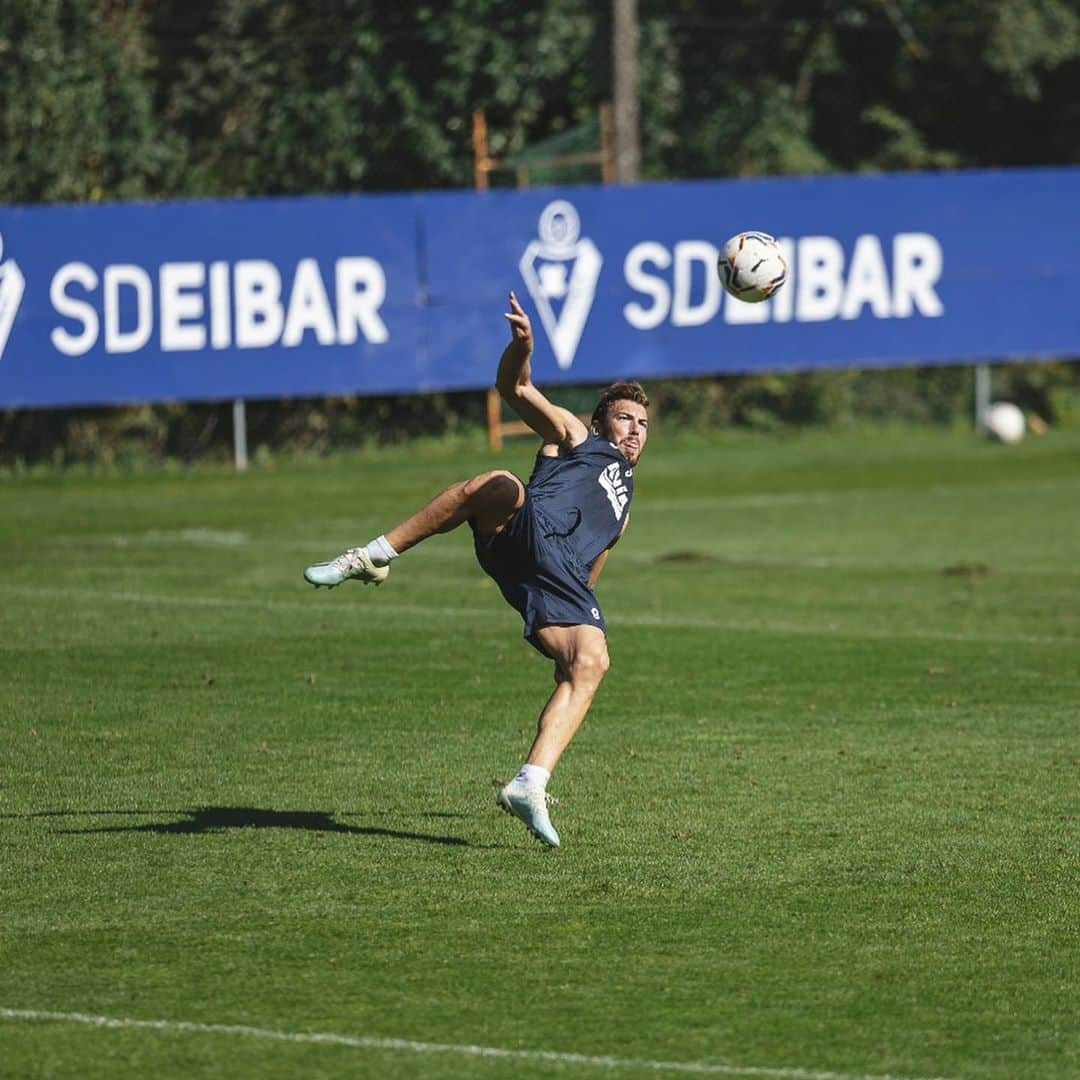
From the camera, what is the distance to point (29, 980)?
22.0 feet

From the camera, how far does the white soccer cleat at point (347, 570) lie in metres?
8.62

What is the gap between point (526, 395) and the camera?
28.8 ft

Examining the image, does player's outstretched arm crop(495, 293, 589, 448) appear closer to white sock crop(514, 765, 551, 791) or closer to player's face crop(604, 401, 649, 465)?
player's face crop(604, 401, 649, 465)

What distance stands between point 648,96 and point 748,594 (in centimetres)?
1696

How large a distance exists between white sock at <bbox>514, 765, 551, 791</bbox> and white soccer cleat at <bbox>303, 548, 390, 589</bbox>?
100 cm

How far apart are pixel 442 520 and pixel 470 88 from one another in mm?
22348

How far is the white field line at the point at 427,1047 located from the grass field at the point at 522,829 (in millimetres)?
18

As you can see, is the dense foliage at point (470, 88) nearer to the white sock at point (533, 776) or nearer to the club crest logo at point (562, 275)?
the club crest logo at point (562, 275)

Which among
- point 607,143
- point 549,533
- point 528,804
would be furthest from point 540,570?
point 607,143

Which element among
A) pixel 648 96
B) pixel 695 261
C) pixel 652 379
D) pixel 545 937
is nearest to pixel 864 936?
pixel 545 937

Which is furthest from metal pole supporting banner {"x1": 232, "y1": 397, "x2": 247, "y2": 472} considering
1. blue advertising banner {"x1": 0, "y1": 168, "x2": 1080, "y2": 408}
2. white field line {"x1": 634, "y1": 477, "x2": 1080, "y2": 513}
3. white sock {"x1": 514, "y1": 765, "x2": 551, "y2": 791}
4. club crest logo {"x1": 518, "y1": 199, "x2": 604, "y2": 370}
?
white sock {"x1": 514, "y1": 765, "x2": 551, "y2": 791}

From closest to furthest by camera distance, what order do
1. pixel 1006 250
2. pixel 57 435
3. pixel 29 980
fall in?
pixel 29 980
pixel 57 435
pixel 1006 250

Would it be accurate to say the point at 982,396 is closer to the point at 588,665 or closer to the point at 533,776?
the point at 588,665

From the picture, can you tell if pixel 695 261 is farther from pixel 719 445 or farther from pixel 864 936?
pixel 864 936
